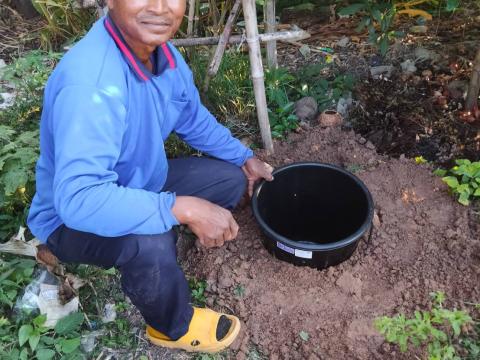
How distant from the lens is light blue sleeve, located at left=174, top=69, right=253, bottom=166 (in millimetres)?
2189

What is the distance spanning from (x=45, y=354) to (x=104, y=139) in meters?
1.02

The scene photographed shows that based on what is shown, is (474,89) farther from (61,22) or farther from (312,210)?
(61,22)

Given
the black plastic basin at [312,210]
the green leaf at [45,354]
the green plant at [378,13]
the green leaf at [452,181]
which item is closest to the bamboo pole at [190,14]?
the green plant at [378,13]

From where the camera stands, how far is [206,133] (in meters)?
2.26

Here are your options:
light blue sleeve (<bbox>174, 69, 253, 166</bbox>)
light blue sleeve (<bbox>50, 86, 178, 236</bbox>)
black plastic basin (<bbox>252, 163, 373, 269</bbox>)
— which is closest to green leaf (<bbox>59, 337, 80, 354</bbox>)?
light blue sleeve (<bbox>50, 86, 178, 236</bbox>)

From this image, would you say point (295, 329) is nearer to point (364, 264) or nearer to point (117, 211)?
point (364, 264)

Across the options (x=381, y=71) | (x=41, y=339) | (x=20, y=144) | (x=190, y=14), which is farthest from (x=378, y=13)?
(x=41, y=339)

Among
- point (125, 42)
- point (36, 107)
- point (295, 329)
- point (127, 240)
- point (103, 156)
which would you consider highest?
point (125, 42)

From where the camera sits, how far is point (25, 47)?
155 inches

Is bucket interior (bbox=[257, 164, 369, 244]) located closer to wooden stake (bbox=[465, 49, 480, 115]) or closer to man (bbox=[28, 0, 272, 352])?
man (bbox=[28, 0, 272, 352])

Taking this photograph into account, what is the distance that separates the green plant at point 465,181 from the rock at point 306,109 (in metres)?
0.90

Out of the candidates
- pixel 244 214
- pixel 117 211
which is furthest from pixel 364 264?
pixel 117 211

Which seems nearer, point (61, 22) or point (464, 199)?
point (464, 199)

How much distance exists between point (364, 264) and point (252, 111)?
3.98ft
